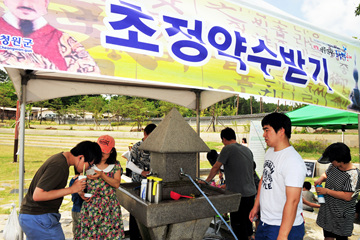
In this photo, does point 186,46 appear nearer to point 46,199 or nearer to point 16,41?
point 16,41

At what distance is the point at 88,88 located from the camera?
3.98 metres

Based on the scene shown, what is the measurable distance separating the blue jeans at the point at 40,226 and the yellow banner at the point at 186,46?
1440 millimetres

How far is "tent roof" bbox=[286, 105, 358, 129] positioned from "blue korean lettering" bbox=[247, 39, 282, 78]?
318cm

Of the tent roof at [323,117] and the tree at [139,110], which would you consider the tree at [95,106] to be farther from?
the tent roof at [323,117]

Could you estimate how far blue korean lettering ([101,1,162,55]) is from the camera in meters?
1.61

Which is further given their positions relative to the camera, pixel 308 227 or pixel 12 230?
pixel 308 227

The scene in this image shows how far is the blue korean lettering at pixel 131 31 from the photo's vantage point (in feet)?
5.29

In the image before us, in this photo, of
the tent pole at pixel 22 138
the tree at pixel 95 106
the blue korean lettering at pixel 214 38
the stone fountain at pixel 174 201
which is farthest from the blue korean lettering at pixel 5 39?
the tree at pixel 95 106

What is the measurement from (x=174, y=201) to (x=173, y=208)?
0.26ft

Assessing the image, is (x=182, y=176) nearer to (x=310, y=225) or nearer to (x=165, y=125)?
(x=165, y=125)

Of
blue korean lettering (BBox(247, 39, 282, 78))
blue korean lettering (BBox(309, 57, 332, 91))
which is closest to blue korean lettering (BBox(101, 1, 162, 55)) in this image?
blue korean lettering (BBox(247, 39, 282, 78))

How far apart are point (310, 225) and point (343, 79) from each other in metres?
3.30

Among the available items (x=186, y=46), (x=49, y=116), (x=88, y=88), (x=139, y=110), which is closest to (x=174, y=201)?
(x=186, y=46)

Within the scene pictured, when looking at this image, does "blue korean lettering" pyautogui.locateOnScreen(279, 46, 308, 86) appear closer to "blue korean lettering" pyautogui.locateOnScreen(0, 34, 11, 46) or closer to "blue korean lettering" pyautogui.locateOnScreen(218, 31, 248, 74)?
"blue korean lettering" pyautogui.locateOnScreen(218, 31, 248, 74)
